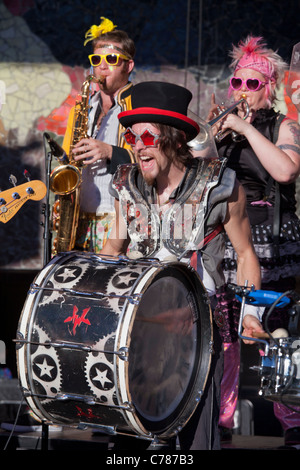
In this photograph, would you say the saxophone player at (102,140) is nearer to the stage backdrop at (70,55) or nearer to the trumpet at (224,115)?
the trumpet at (224,115)

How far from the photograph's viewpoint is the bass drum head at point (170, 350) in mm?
2998

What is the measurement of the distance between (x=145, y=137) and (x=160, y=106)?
16 centimetres

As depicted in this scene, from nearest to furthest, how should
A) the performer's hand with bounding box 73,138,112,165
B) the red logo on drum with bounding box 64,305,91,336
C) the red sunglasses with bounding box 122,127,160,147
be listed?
1. the red logo on drum with bounding box 64,305,91,336
2. the red sunglasses with bounding box 122,127,160,147
3. the performer's hand with bounding box 73,138,112,165

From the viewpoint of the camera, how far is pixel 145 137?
11.0ft

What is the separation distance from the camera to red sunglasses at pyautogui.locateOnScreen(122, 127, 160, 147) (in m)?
3.35

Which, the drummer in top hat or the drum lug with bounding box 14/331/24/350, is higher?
the drummer in top hat

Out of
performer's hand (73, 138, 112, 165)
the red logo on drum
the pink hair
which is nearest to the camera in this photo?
the red logo on drum

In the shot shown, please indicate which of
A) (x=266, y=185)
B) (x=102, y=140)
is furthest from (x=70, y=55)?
(x=266, y=185)

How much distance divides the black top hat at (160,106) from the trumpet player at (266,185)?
70 cm

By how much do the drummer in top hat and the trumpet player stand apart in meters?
0.64

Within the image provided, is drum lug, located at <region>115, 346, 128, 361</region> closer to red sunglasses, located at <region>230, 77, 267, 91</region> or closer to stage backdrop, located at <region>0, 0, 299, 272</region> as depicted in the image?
red sunglasses, located at <region>230, 77, 267, 91</region>

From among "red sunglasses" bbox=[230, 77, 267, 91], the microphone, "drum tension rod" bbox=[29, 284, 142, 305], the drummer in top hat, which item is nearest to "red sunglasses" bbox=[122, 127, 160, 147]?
the drummer in top hat

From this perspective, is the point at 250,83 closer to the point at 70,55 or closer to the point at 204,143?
the point at 204,143
